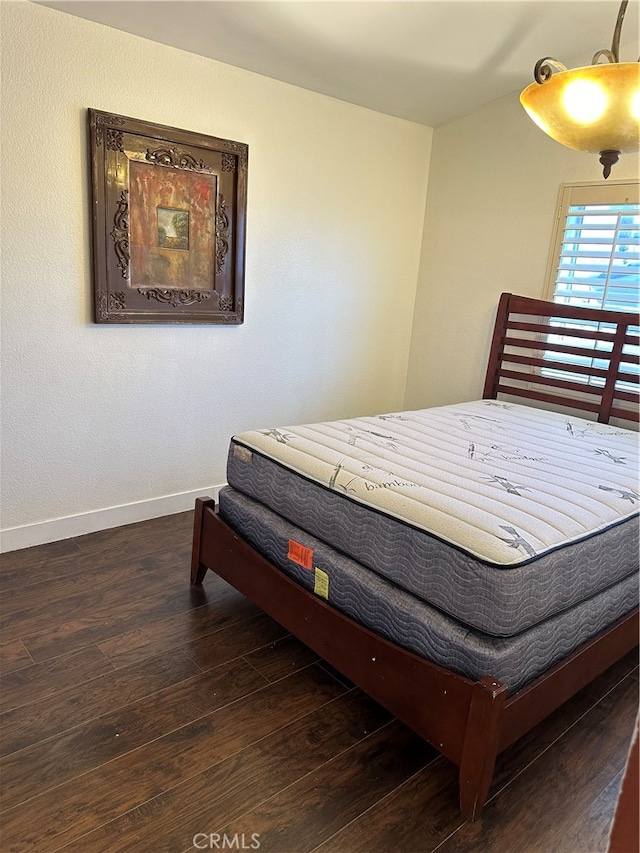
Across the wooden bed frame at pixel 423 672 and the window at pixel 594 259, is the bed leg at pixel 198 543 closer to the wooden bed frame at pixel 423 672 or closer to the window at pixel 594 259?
the wooden bed frame at pixel 423 672

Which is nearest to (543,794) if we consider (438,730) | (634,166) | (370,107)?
(438,730)

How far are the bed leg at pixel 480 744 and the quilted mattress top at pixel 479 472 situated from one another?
0.97 ft

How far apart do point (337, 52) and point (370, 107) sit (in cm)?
69

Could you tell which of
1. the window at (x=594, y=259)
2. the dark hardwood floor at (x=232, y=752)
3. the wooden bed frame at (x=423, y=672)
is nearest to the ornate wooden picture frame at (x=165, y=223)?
the wooden bed frame at (x=423, y=672)

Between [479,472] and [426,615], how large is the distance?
61 cm

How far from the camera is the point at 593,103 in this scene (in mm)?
1836

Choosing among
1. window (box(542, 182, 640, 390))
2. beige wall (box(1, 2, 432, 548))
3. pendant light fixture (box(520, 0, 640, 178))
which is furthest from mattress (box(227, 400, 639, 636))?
pendant light fixture (box(520, 0, 640, 178))

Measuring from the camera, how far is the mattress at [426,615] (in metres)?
1.49

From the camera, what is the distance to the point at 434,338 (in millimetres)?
3943

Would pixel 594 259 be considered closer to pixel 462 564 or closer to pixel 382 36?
pixel 382 36

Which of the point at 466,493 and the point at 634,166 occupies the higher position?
the point at 634,166

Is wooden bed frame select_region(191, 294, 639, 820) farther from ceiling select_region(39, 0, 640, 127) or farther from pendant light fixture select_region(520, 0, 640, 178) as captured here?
ceiling select_region(39, 0, 640, 127)

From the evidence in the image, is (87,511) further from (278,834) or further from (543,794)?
(543,794)

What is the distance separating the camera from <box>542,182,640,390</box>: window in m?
2.90
